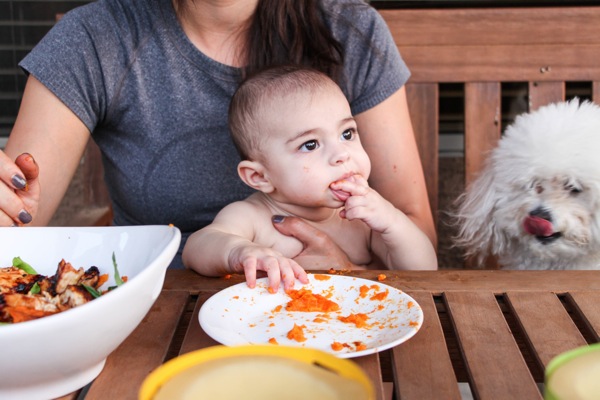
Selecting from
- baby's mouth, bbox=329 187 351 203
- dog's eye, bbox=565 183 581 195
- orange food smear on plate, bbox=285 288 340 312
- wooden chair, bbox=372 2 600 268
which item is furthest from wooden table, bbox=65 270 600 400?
wooden chair, bbox=372 2 600 268

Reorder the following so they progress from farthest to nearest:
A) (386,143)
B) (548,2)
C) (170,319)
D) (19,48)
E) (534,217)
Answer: (19,48) → (548,2) → (386,143) → (534,217) → (170,319)

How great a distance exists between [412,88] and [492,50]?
0.23 m

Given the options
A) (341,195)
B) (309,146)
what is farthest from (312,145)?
(341,195)

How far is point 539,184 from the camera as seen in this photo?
1.59m

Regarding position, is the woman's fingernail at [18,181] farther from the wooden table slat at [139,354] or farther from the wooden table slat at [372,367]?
the wooden table slat at [372,367]

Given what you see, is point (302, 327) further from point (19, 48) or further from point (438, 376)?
point (19, 48)

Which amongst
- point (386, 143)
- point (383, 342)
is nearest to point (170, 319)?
point (383, 342)

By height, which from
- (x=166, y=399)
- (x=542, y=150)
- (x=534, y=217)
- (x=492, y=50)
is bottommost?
(x=534, y=217)

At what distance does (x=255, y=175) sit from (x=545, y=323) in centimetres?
70

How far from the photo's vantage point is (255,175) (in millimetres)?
1448

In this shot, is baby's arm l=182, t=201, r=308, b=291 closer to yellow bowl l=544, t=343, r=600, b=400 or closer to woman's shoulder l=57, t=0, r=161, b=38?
woman's shoulder l=57, t=0, r=161, b=38

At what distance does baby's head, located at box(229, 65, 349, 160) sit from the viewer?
1375 mm

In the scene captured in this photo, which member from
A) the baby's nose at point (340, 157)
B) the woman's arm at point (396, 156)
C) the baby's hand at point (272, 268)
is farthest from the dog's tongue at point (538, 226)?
the baby's hand at point (272, 268)

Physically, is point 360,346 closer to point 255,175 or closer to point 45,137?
point 255,175
